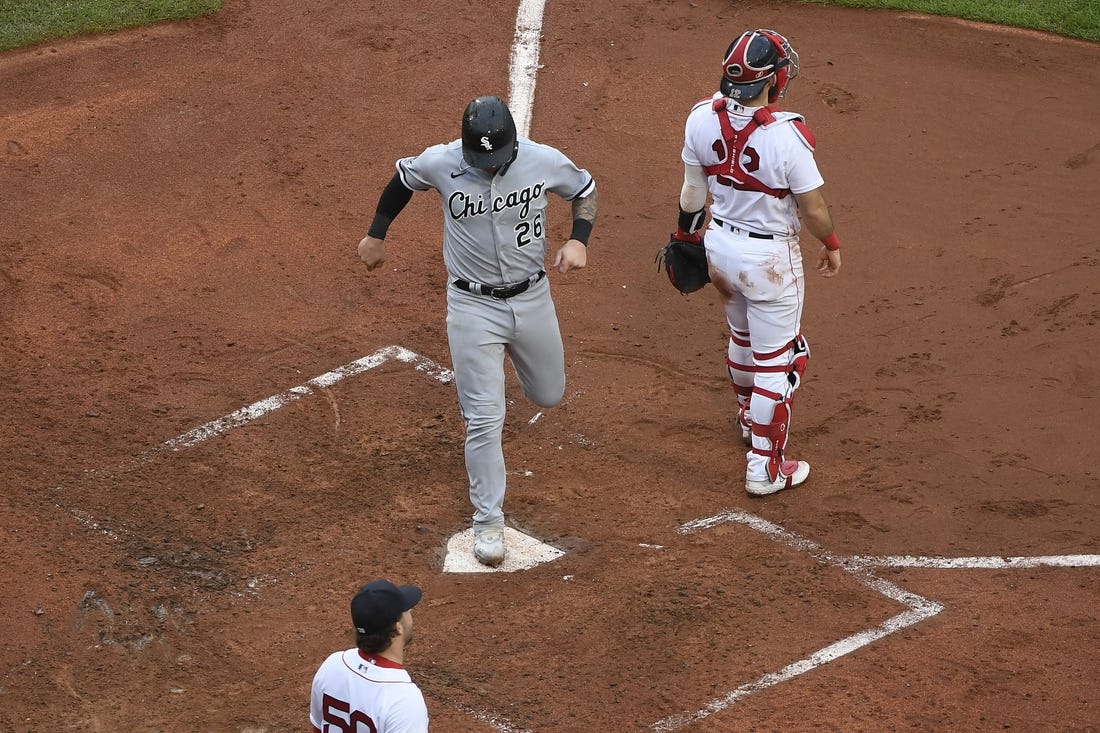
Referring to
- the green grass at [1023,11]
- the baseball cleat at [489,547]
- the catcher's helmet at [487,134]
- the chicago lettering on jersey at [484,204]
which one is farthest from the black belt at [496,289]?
the green grass at [1023,11]

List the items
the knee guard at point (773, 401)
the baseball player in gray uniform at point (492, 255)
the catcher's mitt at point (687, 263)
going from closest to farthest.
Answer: the baseball player in gray uniform at point (492, 255) → the knee guard at point (773, 401) → the catcher's mitt at point (687, 263)

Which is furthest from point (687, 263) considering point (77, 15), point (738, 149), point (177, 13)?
point (77, 15)

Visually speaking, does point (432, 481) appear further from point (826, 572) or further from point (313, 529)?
point (826, 572)

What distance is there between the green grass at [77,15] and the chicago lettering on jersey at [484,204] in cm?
709

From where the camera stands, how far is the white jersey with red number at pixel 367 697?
4094 mm

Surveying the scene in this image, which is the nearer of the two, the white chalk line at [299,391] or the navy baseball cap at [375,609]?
the navy baseball cap at [375,609]

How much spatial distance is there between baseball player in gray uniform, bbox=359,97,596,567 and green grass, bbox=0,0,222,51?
6.76 metres

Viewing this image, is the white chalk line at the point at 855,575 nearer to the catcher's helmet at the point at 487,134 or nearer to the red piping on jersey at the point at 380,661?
the red piping on jersey at the point at 380,661

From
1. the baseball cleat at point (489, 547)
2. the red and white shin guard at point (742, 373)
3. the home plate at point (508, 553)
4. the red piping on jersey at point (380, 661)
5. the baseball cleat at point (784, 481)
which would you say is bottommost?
the home plate at point (508, 553)

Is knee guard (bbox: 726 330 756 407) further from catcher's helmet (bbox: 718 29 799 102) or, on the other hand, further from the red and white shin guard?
catcher's helmet (bbox: 718 29 799 102)

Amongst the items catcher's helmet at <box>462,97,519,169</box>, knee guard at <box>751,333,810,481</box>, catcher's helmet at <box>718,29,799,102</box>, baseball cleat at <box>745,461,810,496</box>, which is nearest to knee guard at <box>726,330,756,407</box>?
knee guard at <box>751,333,810,481</box>

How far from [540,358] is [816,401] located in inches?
90.0

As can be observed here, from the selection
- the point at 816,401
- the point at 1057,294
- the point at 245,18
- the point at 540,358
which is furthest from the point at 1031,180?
the point at 245,18

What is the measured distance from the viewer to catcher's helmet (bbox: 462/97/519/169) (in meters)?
6.05
